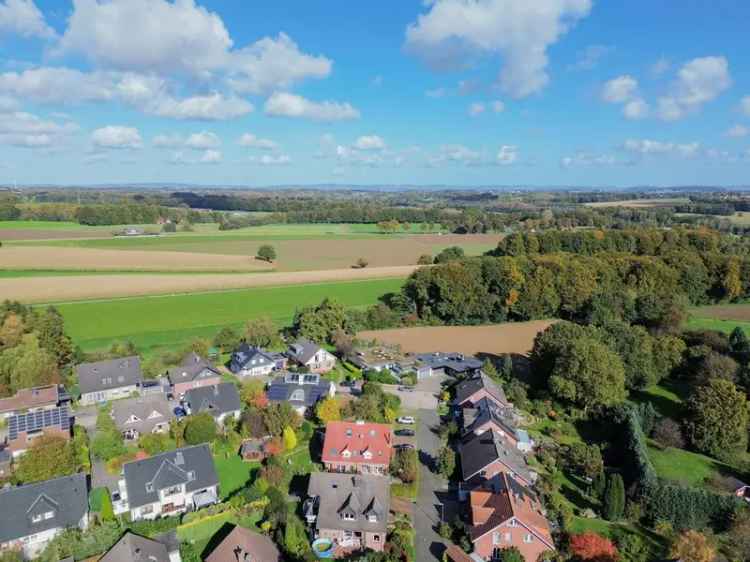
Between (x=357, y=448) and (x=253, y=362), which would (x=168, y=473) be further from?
(x=253, y=362)

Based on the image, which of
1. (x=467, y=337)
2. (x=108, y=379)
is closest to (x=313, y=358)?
(x=108, y=379)

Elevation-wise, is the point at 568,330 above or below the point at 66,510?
above

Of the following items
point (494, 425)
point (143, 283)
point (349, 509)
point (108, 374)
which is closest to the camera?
point (349, 509)

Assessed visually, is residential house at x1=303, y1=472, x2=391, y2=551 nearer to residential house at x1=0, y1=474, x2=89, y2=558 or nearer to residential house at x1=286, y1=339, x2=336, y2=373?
residential house at x1=0, y1=474, x2=89, y2=558

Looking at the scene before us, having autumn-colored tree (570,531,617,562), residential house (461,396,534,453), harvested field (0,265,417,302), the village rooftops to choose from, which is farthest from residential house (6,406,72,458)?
harvested field (0,265,417,302)

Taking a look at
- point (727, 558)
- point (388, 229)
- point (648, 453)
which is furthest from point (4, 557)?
point (388, 229)

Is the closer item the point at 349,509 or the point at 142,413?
the point at 349,509

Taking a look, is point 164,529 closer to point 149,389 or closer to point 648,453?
point 149,389
